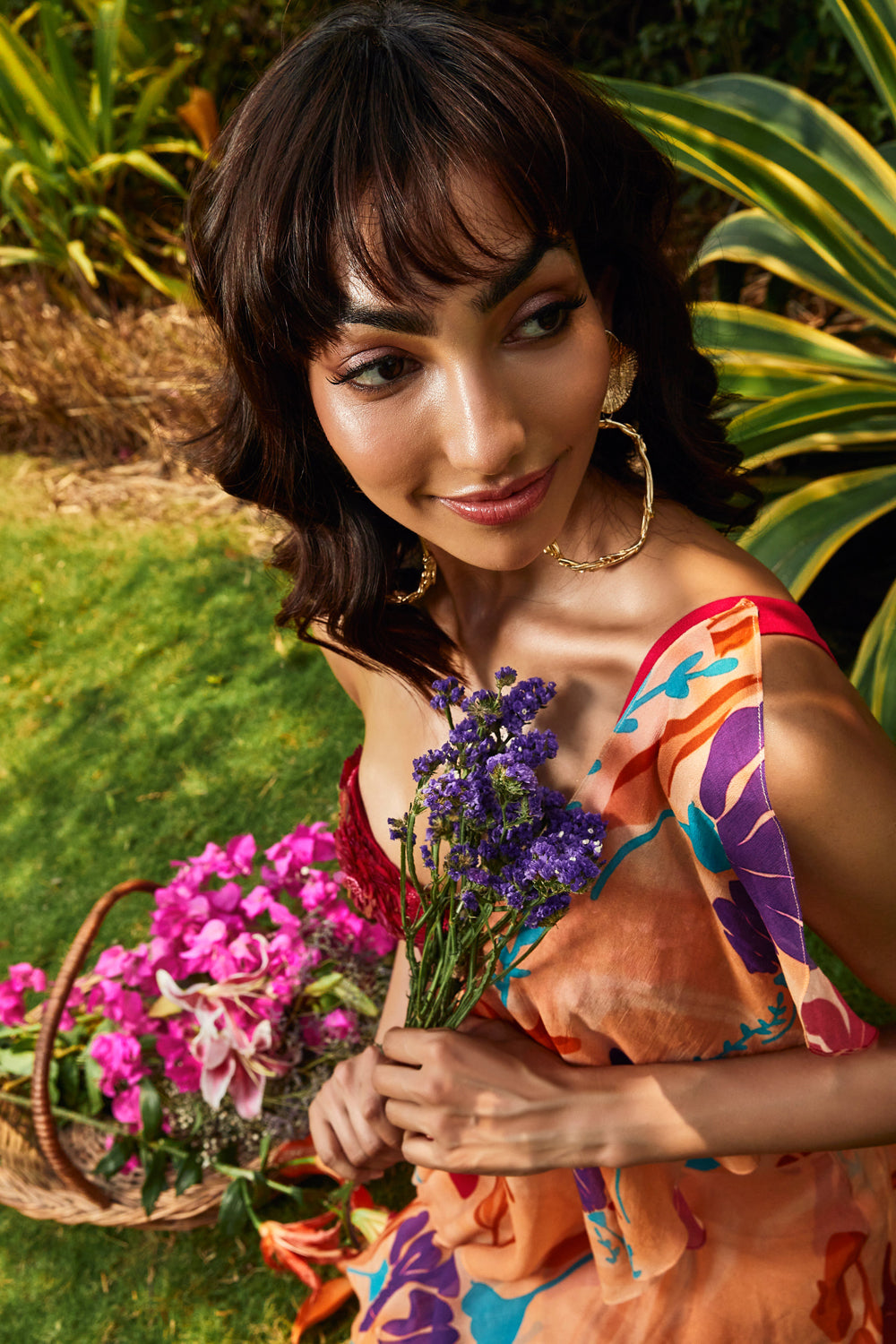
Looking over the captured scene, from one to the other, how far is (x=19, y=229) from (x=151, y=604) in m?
2.96

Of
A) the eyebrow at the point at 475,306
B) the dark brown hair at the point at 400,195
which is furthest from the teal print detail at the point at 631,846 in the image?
the eyebrow at the point at 475,306

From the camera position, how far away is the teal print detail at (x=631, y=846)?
121cm

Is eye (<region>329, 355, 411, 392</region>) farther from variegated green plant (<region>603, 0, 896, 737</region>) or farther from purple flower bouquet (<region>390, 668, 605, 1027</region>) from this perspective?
variegated green plant (<region>603, 0, 896, 737</region>)

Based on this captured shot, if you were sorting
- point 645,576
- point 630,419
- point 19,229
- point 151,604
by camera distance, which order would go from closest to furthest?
1. point 645,576
2. point 630,419
3. point 151,604
4. point 19,229

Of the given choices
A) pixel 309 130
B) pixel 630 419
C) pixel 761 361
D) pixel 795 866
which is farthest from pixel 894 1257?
pixel 761 361

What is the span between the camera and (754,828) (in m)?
1.08

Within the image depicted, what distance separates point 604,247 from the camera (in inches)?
46.5

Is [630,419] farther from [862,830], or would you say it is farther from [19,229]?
[19,229]

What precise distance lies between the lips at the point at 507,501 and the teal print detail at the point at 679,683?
0.24 metres

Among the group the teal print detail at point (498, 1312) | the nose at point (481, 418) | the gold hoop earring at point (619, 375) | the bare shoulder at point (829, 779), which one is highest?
the nose at point (481, 418)

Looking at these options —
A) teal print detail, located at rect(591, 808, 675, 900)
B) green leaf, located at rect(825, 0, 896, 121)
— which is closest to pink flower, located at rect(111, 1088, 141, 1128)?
teal print detail, located at rect(591, 808, 675, 900)

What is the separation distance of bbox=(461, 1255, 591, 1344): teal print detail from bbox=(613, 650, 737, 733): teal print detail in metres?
0.83

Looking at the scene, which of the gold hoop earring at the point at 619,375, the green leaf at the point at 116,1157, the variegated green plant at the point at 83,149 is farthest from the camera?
the variegated green plant at the point at 83,149

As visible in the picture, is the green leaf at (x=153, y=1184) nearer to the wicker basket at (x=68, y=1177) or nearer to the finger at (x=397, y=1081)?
the wicker basket at (x=68, y=1177)
